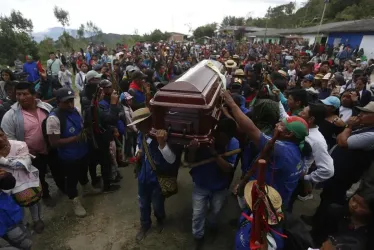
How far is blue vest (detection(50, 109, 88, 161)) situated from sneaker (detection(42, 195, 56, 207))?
3.14ft

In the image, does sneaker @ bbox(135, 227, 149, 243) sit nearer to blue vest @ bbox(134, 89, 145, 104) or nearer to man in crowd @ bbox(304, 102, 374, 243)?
man in crowd @ bbox(304, 102, 374, 243)

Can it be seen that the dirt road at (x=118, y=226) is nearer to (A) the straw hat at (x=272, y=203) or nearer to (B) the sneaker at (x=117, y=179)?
(B) the sneaker at (x=117, y=179)

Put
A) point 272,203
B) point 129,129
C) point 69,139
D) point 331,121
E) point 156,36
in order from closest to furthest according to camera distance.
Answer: point 272,203 → point 69,139 → point 331,121 → point 129,129 → point 156,36

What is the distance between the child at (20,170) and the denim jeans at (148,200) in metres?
1.17

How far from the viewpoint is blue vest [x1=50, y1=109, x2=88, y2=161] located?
304 centimetres

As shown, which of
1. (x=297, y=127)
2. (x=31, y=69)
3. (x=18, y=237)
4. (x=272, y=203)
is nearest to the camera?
(x=272, y=203)

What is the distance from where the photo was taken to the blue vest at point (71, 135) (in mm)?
3039

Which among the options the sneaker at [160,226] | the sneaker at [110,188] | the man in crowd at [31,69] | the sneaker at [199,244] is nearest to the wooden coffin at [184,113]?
the sneaker at [199,244]

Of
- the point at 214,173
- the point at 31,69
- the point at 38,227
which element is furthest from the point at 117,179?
the point at 31,69

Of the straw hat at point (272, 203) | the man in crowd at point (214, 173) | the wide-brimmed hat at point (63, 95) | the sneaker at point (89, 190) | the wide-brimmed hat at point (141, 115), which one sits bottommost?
the sneaker at point (89, 190)

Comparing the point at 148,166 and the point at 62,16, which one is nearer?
the point at 148,166

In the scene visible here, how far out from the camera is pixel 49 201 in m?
3.60

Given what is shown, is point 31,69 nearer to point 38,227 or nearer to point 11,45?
point 38,227

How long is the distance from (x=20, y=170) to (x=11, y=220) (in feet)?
1.64
